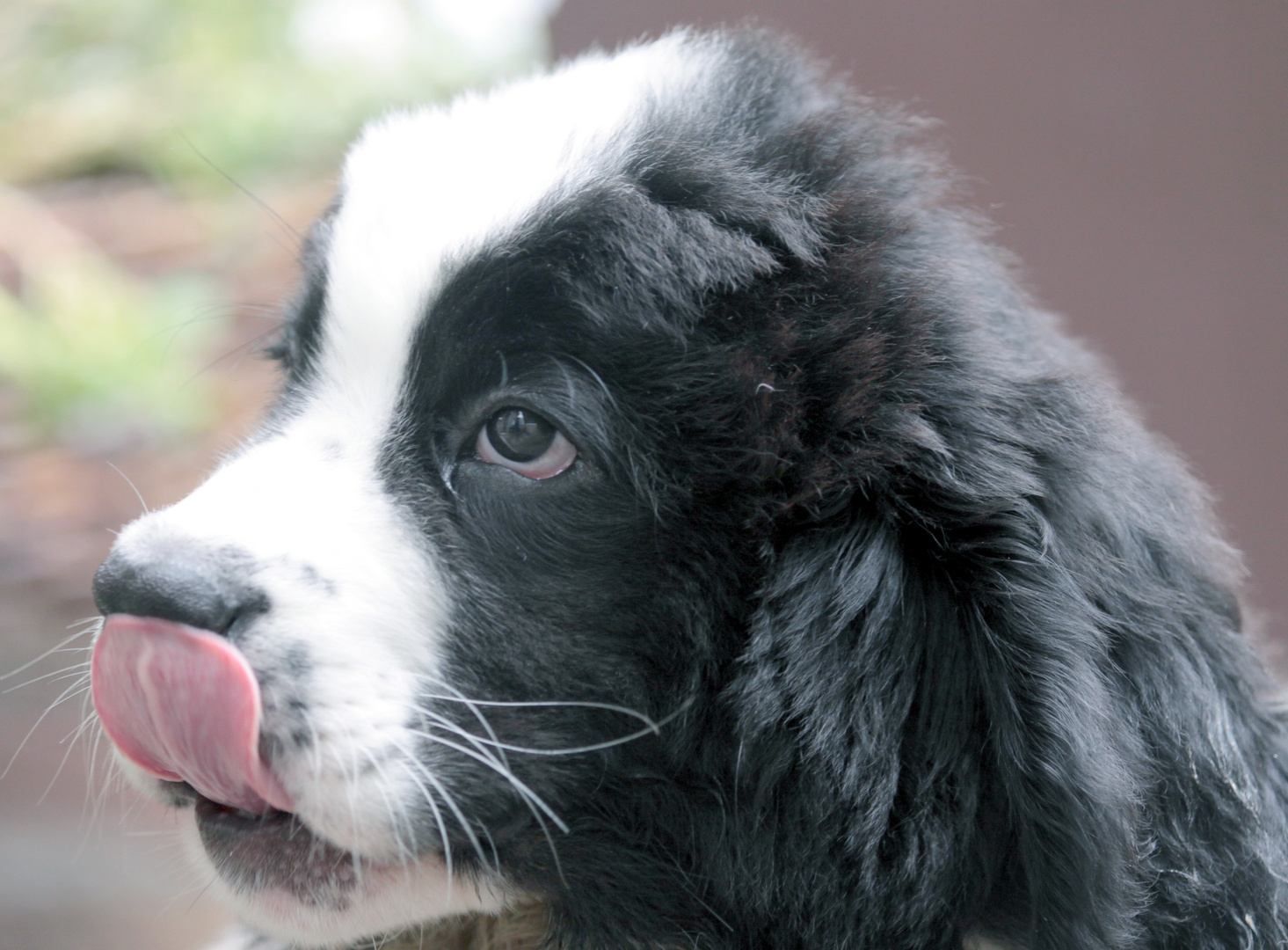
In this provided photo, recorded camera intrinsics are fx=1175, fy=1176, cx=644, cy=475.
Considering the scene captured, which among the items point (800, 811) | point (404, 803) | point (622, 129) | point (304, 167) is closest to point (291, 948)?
point (404, 803)

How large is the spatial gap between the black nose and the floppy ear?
498 mm

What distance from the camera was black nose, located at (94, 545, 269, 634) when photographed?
3.64 ft

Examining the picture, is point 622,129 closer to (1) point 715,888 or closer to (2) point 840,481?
(2) point 840,481

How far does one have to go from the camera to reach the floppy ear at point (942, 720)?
3.62 feet

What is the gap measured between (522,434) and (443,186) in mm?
325

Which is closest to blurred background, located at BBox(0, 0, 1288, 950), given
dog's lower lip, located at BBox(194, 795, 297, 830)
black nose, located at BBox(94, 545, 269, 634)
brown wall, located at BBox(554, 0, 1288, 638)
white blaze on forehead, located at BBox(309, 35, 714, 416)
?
brown wall, located at BBox(554, 0, 1288, 638)

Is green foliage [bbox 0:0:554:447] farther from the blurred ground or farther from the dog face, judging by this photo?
the dog face

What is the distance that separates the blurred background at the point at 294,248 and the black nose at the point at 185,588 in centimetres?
144

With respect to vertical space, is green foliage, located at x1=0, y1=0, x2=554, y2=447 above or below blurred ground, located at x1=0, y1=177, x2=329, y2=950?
above

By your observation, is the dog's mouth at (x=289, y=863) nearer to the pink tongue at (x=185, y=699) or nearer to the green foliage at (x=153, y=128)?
the pink tongue at (x=185, y=699)

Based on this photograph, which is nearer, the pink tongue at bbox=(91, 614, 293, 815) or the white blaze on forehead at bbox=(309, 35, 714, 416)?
the pink tongue at bbox=(91, 614, 293, 815)

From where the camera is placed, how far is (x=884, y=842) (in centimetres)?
115

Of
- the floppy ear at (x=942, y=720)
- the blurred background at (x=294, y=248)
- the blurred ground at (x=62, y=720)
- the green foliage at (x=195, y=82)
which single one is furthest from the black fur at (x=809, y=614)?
the green foliage at (x=195, y=82)

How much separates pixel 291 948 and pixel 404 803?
37 centimetres
